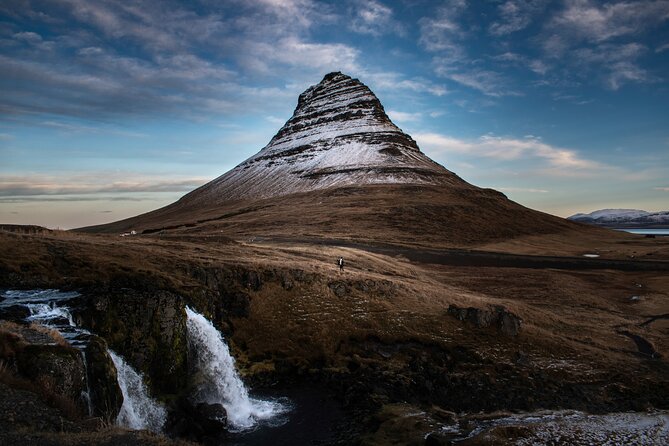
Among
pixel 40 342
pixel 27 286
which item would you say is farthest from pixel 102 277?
pixel 40 342

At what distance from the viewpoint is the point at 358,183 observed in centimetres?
19512

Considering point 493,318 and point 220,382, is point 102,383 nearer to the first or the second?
point 220,382

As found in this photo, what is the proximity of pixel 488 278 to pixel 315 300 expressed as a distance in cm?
3821

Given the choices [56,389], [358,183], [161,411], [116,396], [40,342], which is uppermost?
[358,183]

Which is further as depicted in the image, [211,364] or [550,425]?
[211,364]

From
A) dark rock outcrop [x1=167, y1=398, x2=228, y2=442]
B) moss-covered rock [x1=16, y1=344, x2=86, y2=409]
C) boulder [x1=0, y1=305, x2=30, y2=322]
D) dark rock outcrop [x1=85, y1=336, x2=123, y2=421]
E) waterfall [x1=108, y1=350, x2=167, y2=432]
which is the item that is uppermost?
boulder [x1=0, y1=305, x2=30, y2=322]

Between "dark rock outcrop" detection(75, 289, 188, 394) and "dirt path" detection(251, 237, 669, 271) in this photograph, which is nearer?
"dark rock outcrop" detection(75, 289, 188, 394)

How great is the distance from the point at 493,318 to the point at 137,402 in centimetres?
2856

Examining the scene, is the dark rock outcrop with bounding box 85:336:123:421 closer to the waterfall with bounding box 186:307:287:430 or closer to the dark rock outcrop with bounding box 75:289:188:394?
the dark rock outcrop with bounding box 75:289:188:394

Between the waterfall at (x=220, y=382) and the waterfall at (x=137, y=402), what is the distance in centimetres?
361

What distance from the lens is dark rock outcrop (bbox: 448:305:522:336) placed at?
36250mm

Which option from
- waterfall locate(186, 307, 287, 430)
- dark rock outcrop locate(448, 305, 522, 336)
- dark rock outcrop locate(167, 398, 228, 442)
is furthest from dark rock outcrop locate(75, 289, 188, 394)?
dark rock outcrop locate(448, 305, 522, 336)

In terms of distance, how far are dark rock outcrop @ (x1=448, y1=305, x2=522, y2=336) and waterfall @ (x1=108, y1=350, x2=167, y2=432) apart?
25.7m

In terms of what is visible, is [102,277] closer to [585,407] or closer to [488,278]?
[585,407]
